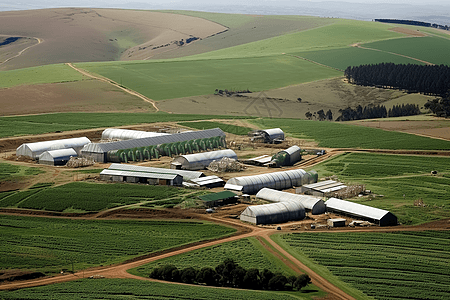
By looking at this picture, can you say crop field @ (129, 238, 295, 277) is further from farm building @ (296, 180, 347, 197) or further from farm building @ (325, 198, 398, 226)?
farm building @ (296, 180, 347, 197)

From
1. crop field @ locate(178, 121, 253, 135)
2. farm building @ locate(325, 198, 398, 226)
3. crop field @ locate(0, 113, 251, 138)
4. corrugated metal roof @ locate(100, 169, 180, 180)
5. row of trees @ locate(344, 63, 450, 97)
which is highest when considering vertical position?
row of trees @ locate(344, 63, 450, 97)

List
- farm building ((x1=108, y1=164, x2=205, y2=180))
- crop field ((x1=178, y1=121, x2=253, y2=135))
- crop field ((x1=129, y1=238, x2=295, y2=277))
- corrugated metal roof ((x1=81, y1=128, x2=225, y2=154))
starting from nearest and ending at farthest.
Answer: crop field ((x1=129, y1=238, x2=295, y2=277)), farm building ((x1=108, y1=164, x2=205, y2=180)), corrugated metal roof ((x1=81, y1=128, x2=225, y2=154)), crop field ((x1=178, y1=121, x2=253, y2=135))

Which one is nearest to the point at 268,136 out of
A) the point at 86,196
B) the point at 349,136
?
the point at 349,136

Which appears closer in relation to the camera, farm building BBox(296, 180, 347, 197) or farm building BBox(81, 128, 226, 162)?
farm building BBox(296, 180, 347, 197)

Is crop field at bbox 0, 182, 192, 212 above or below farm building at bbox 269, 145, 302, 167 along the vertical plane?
below

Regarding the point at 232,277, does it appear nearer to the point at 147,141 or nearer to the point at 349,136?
the point at 147,141

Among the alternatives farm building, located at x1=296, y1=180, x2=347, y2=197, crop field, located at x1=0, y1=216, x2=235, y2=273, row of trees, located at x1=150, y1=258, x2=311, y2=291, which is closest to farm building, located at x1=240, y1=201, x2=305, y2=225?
crop field, located at x1=0, y1=216, x2=235, y2=273

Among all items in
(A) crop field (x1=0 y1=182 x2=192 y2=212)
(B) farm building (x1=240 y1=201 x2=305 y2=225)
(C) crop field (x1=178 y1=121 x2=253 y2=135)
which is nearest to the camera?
(B) farm building (x1=240 y1=201 x2=305 y2=225)

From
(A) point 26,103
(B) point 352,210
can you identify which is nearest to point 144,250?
(B) point 352,210
